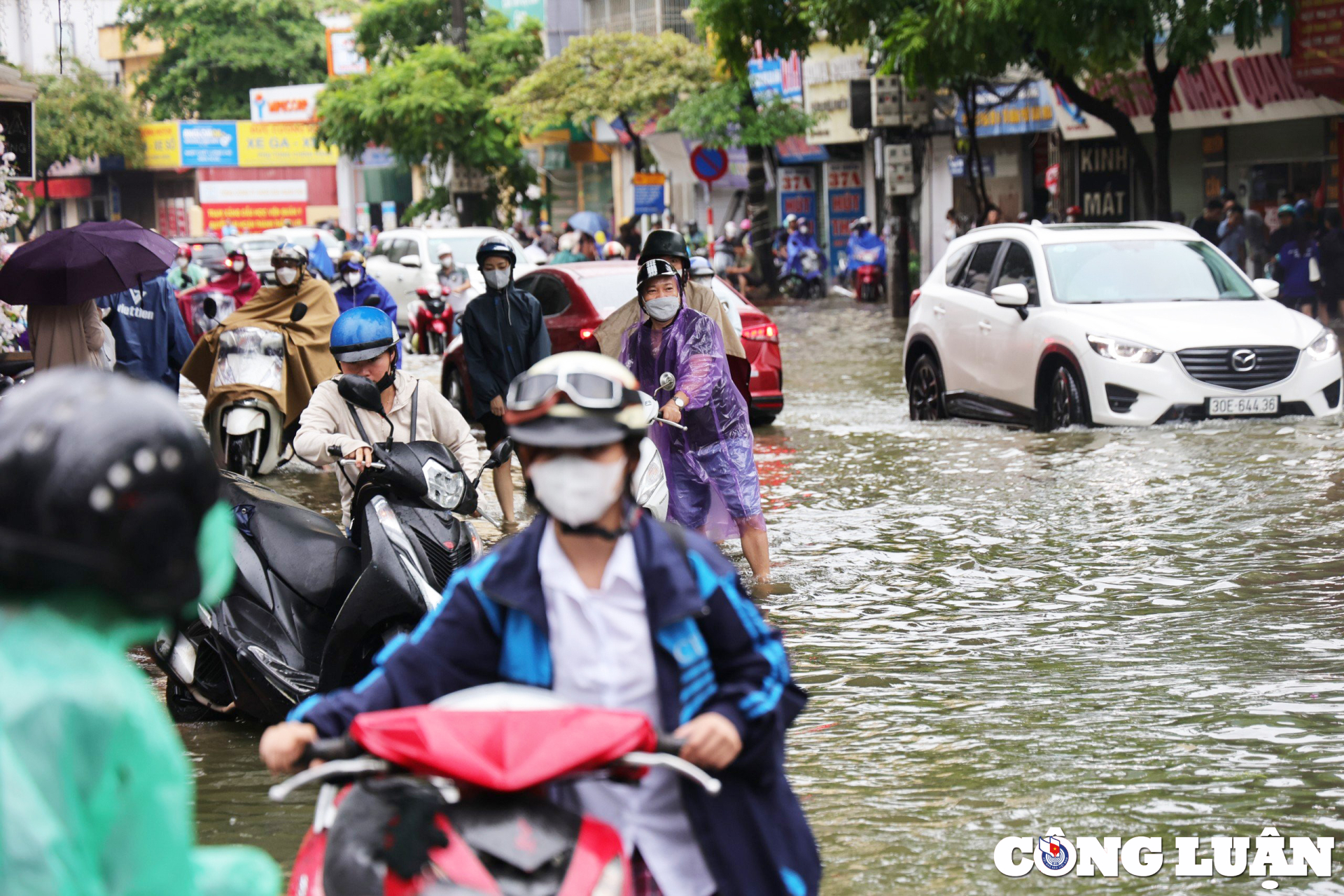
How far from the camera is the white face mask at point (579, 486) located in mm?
2807

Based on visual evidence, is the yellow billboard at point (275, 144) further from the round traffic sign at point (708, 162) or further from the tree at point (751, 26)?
the tree at point (751, 26)

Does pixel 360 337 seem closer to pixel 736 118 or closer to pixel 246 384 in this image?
pixel 246 384

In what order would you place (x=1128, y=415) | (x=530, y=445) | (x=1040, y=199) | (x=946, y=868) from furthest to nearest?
(x=1040, y=199)
(x=1128, y=415)
(x=946, y=868)
(x=530, y=445)

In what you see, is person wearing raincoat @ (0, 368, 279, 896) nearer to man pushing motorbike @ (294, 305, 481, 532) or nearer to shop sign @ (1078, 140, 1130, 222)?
man pushing motorbike @ (294, 305, 481, 532)

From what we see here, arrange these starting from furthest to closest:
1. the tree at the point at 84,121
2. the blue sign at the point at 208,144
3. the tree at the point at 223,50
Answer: the tree at the point at 223,50 < the blue sign at the point at 208,144 < the tree at the point at 84,121

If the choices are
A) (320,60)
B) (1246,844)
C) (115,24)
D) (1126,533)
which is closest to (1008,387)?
(1126,533)

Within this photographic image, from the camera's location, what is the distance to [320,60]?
6906 cm

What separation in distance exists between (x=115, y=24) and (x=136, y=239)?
67.5 meters

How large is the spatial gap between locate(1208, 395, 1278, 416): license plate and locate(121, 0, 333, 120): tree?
58433 mm

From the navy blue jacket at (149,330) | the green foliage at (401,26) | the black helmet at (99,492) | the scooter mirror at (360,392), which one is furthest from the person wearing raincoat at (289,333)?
the green foliage at (401,26)

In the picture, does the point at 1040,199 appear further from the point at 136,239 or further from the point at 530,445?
the point at 530,445

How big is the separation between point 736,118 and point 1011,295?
20.1 metres

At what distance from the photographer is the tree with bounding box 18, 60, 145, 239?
6153 centimetres

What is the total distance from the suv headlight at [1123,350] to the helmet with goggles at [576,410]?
9741mm
